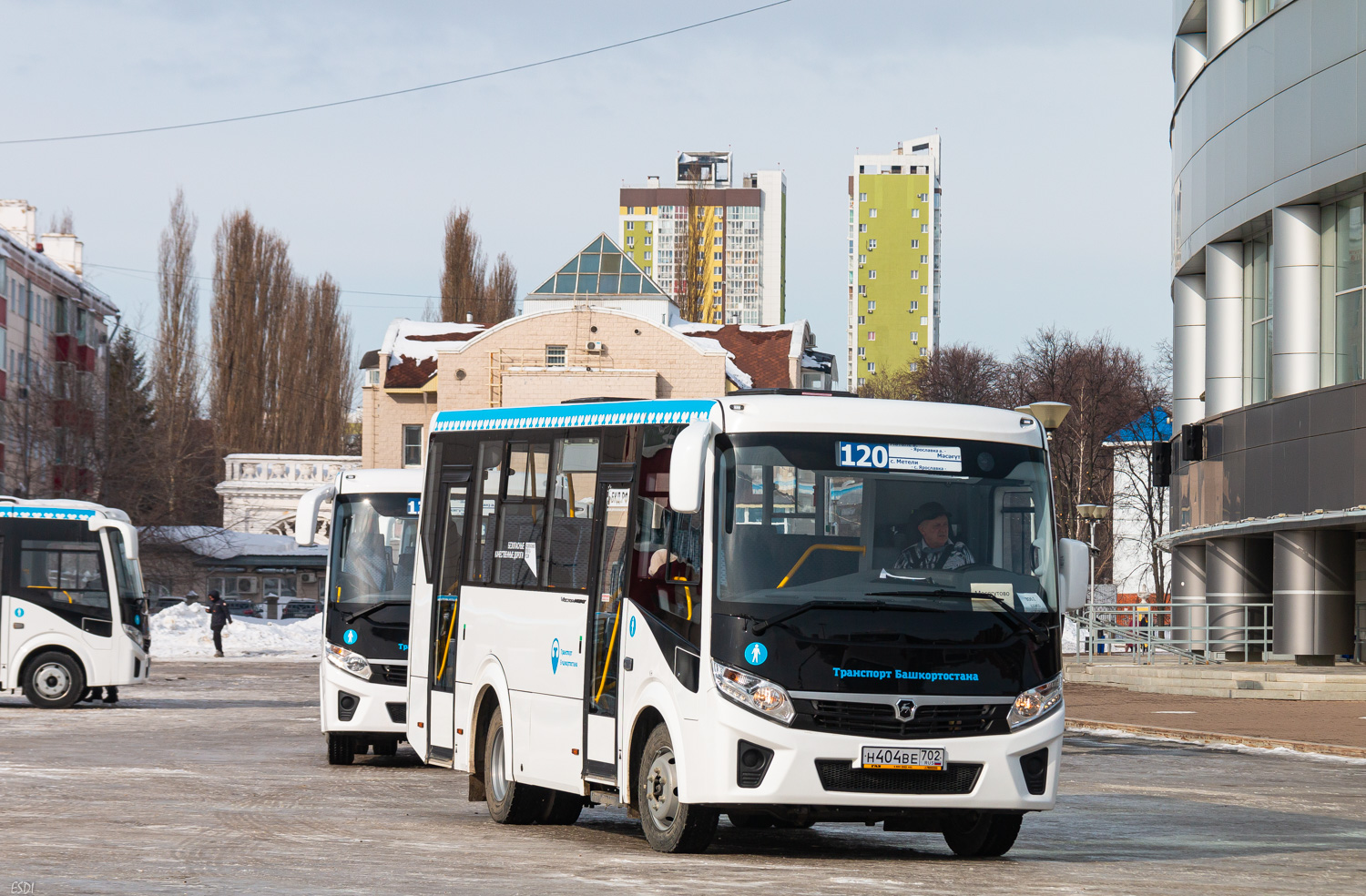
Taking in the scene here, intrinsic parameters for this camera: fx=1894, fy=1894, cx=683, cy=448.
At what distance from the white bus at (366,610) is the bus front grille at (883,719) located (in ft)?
28.5

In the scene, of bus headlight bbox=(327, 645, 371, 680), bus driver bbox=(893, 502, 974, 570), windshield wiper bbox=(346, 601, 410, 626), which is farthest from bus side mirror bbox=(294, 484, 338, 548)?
bus driver bbox=(893, 502, 974, 570)

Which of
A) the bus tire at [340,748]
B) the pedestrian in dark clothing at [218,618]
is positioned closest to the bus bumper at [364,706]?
the bus tire at [340,748]

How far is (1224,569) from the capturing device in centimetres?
3788

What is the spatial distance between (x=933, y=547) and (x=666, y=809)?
7.06 feet

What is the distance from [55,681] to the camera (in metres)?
28.5

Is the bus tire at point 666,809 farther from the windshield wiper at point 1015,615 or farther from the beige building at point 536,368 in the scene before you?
the beige building at point 536,368

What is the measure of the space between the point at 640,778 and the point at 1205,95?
1194 inches

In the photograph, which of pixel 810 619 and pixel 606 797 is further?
pixel 606 797

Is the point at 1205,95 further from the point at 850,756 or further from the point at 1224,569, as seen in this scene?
the point at 850,756

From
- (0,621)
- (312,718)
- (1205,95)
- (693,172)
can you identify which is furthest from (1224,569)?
(693,172)

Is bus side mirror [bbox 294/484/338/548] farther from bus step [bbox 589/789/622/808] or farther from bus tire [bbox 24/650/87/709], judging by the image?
bus tire [bbox 24/650/87/709]

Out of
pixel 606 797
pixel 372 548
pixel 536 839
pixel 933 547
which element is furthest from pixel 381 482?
pixel 933 547

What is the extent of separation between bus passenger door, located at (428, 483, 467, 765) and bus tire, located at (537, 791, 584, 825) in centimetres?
101

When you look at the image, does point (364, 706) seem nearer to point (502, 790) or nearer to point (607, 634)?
point (502, 790)
